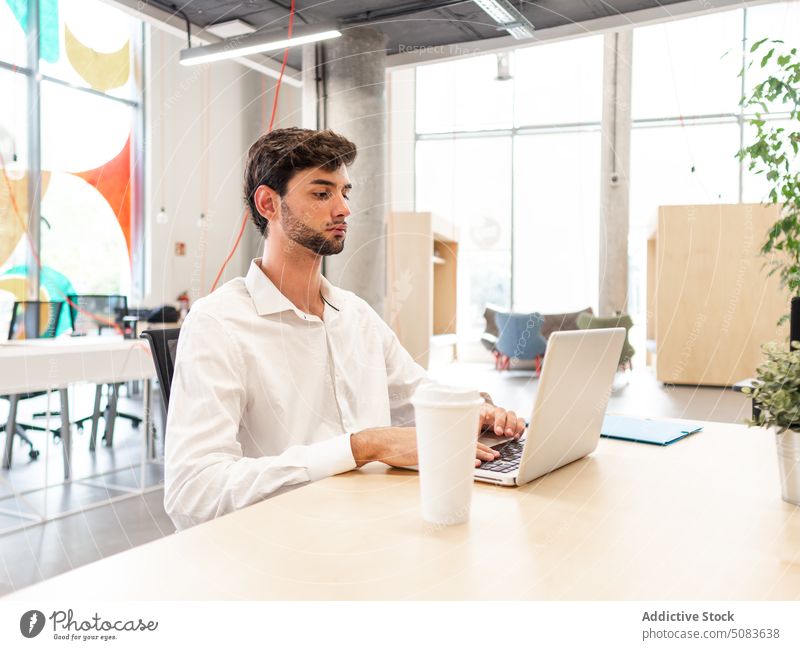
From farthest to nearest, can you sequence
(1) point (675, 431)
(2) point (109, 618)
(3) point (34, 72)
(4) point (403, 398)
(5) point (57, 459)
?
1. (3) point (34, 72)
2. (5) point (57, 459)
3. (4) point (403, 398)
4. (1) point (675, 431)
5. (2) point (109, 618)

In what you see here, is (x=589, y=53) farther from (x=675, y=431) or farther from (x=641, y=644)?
(x=641, y=644)

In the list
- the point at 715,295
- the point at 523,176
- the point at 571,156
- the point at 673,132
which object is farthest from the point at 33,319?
the point at 673,132

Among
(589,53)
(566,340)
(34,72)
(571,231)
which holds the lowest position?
(566,340)

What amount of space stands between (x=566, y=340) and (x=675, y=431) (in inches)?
21.9

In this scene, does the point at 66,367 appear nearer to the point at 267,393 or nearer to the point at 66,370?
the point at 66,370

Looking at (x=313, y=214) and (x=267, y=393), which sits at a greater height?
(x=313, y=214)

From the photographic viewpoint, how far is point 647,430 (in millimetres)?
1354

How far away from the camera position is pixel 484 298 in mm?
9602

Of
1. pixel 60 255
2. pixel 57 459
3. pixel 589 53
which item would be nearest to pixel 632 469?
pixel 57 459

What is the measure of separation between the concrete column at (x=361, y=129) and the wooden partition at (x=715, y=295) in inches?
164

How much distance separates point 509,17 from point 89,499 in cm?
292

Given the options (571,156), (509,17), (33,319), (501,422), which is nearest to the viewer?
(501,422)

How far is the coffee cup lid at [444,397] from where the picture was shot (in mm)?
761

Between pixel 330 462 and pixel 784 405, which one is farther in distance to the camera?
pixel 330 462
